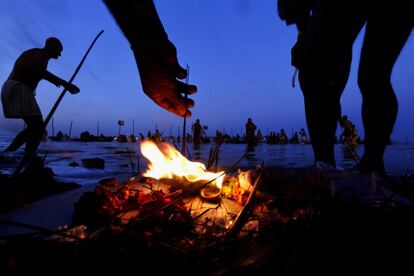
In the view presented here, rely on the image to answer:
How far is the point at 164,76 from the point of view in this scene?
74.4 inches

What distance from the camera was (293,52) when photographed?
285 cm

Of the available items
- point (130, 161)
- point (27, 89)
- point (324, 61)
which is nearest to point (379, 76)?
point (324, 61)

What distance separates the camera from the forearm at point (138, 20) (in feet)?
5.39

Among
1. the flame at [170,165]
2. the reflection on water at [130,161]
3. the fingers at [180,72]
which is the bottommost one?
the reflection on water at [130,161]

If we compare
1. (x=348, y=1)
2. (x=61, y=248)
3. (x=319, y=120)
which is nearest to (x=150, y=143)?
(x=61, y=248)

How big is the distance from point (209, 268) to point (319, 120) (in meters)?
1.99

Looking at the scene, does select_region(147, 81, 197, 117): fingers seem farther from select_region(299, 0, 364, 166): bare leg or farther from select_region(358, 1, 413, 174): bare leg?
select_region(358, 1, 413, 174): bare leg

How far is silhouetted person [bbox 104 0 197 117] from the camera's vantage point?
1.67m

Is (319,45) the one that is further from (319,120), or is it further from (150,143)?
(150,143)

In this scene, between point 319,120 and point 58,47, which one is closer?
point 319,120

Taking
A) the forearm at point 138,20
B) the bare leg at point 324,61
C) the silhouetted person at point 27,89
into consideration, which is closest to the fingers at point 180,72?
the forearm at point 138,20

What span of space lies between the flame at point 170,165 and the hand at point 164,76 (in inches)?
18.9

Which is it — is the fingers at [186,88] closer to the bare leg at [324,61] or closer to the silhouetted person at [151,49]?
the silhouetted person at [151,49]

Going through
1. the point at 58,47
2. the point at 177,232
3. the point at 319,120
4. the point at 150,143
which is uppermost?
the point at 58,47
